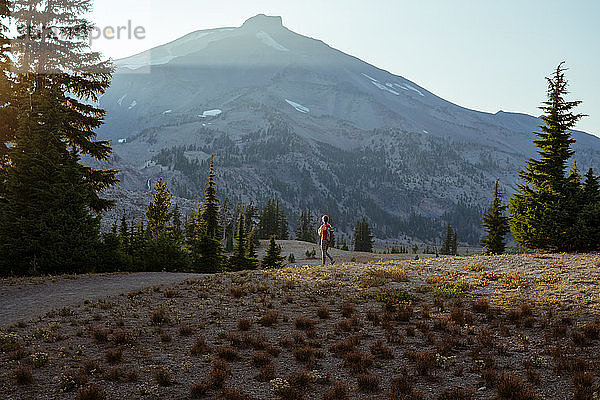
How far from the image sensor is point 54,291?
54.4 feet

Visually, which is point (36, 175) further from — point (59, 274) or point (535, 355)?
point (535, 355)

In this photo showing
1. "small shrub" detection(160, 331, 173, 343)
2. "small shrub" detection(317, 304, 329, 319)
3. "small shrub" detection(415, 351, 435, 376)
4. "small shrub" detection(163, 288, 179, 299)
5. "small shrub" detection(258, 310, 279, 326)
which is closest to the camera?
"small shrub" detection(415, 351, 435, 376)

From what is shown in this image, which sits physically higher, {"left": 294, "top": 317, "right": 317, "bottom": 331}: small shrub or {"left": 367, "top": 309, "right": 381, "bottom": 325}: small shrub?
{"left": 367, "top": 309, "right": 381, "bottom": 325}: small shrub

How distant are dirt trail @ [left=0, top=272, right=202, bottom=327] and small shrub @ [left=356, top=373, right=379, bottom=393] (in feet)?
35.4

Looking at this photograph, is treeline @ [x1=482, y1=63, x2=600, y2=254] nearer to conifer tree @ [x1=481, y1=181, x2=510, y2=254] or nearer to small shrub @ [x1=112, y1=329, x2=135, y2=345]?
conifer tree @ [x1=481, y1=181, x2=510, y2=254]

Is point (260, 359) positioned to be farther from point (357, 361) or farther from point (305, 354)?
point (357, 361)

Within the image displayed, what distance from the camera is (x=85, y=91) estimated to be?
2548 cm

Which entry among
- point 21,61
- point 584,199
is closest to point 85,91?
point 21,61

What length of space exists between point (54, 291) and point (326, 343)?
13.0 metres

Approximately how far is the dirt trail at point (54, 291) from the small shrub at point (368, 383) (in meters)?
10.8

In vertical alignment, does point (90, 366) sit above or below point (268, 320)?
below

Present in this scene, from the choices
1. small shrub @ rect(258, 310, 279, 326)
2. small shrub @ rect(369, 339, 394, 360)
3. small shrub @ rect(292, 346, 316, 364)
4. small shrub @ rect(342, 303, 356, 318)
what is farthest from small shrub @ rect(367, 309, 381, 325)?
small shrub @ rect(258, 310, 279, 326)

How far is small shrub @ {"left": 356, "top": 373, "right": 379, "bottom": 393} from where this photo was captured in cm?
775

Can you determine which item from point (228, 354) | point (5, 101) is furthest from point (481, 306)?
point (5, 101)
